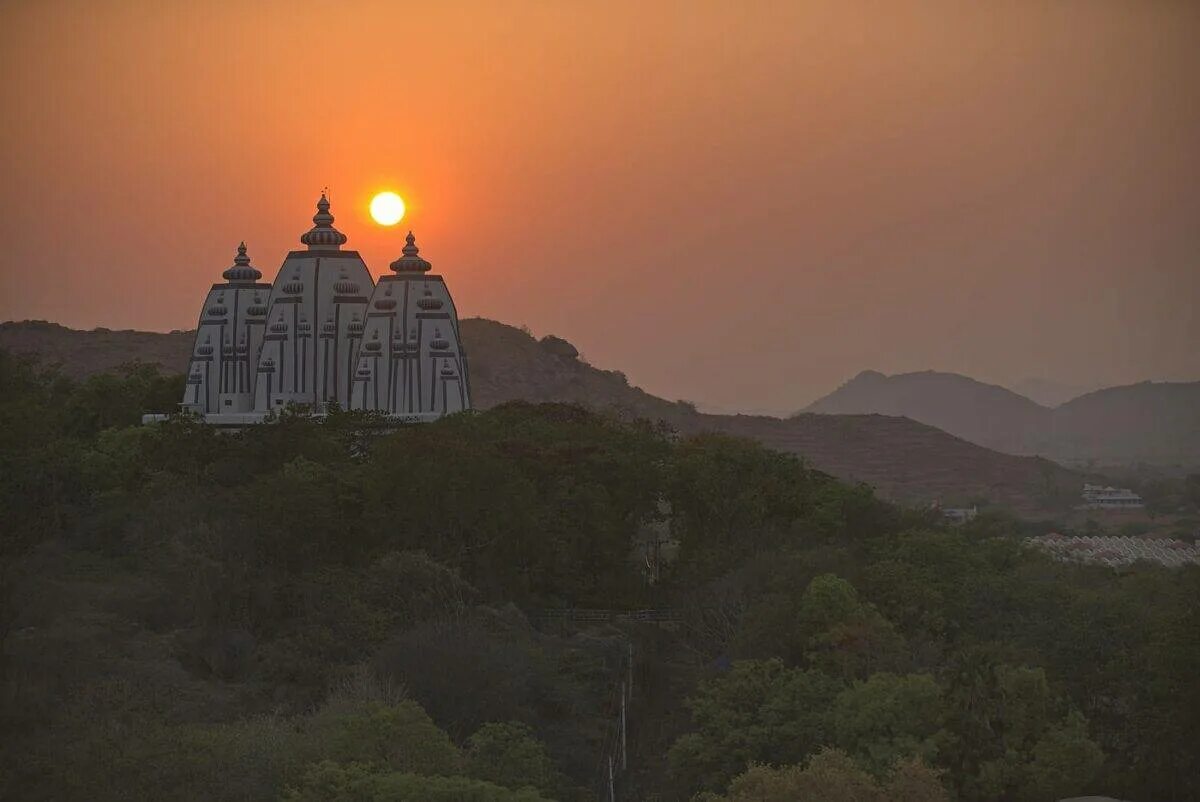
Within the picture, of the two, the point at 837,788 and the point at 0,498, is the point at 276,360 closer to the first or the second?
the point at 0,498

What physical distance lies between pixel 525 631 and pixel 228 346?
22173 mm

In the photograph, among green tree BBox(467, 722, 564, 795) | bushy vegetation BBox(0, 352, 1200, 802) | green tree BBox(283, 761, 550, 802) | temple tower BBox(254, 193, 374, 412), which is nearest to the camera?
green tree BBox(283, 761, 550, 802)

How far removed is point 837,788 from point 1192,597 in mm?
15623

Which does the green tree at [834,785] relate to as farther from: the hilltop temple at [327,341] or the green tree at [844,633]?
the hilltop temple at [327,341]

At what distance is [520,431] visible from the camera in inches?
1848

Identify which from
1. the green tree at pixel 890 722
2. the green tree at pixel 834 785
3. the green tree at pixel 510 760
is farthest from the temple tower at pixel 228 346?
the green tree at pixel 834 785

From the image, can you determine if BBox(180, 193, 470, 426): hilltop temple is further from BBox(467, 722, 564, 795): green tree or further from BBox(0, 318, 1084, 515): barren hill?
BBox(0, 318, 1084, 515): barren hill

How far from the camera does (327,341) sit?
5244 centimetres

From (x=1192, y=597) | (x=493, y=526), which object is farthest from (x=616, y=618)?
(x=1192, y=597)

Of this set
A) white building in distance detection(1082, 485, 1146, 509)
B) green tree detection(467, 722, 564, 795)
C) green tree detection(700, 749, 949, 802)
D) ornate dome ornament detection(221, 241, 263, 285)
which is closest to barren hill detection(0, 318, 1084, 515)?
white building in distance detection(1082, 485, 1146, 509)

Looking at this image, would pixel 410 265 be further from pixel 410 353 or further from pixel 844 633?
pixel 844 633

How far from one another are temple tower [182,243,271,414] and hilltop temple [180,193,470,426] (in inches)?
1.2

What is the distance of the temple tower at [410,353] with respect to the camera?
50.7 metres

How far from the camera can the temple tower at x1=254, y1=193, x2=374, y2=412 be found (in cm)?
5225
